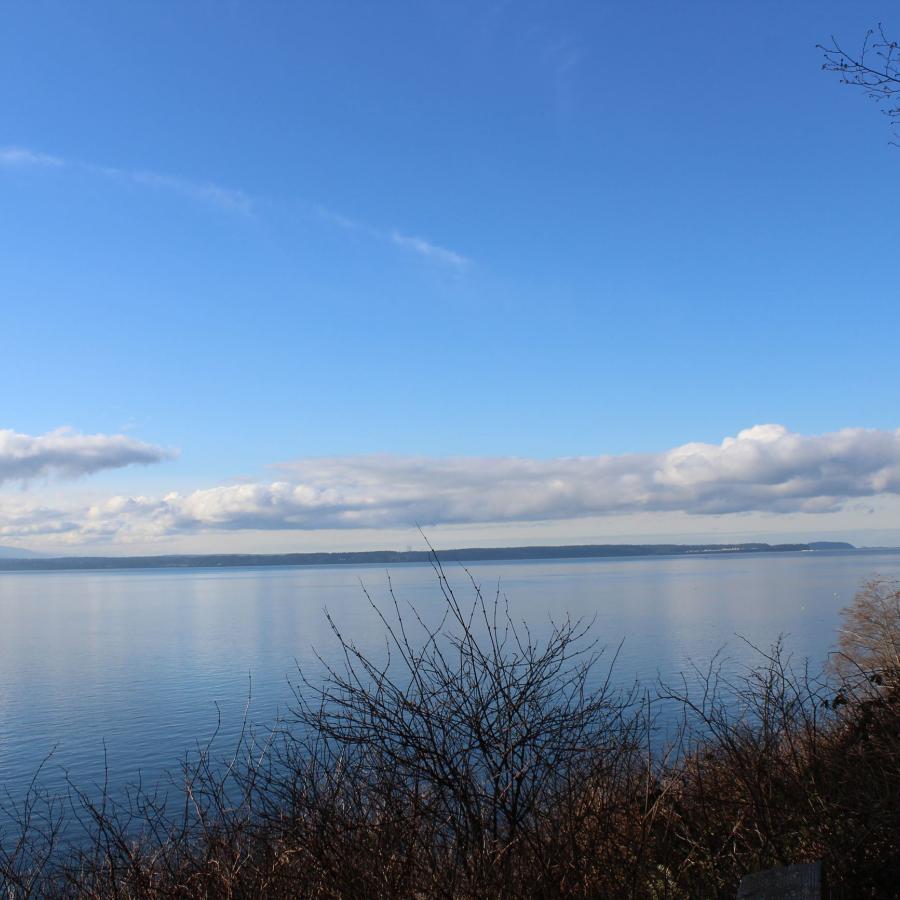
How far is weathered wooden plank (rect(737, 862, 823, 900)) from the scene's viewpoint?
476 centimetres

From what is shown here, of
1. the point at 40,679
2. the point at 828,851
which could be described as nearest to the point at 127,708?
the point at 40,679

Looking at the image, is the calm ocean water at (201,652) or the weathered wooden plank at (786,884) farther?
the calm ocean water at (201,652)

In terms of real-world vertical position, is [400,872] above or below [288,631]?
above

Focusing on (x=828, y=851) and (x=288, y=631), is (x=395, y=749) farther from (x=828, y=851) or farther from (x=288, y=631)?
(x=288, y=631)

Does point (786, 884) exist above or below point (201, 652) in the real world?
above

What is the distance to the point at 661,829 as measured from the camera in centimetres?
988

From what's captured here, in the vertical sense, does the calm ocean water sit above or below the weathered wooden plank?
below

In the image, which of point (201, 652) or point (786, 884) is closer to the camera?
point (786, 884)

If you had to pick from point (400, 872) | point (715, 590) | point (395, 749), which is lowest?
point (715, 590)

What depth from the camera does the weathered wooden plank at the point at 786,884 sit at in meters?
4.76

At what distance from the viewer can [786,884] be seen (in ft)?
15.9

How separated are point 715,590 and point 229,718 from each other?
93251mm

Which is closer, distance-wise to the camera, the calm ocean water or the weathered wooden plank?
the weathered wooden plank

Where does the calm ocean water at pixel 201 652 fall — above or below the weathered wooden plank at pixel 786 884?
below
